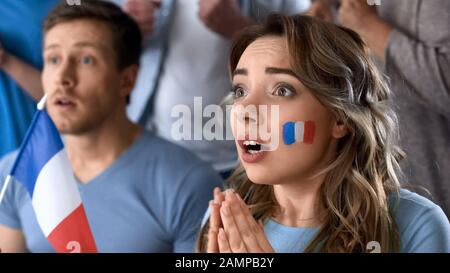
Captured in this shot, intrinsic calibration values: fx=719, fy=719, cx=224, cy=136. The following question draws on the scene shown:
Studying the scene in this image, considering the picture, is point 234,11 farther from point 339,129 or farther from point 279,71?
point 339,129

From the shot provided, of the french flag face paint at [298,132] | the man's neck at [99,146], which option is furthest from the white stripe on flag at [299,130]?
the man's neck at [99,146]

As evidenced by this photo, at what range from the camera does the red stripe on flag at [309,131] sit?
1373 mm

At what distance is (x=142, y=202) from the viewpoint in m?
1.58

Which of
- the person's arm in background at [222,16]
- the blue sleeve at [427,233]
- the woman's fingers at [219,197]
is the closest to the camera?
the blue sleeve at [427,233]

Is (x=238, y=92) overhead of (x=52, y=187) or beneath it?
overhead

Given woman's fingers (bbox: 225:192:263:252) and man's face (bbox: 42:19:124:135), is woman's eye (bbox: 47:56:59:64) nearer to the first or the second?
man's face (bbox: 42:19:124:135)

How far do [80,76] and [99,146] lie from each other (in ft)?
0.53

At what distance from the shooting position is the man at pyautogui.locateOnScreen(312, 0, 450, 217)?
56.8 inches

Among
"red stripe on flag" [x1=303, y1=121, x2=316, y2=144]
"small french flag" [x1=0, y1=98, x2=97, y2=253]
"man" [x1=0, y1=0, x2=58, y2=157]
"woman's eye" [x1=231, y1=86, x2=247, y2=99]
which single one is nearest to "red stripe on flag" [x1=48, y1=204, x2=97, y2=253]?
"small french flag" [x1=0, y1=98, x2=97, y2=253]

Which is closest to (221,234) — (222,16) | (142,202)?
(142,202)

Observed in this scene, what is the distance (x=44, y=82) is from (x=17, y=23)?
0.50 feet

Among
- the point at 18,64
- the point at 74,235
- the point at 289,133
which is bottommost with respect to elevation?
the point at 74,235

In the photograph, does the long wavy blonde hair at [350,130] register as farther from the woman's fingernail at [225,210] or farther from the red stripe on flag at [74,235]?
the red stripe on flag at [74,235]
